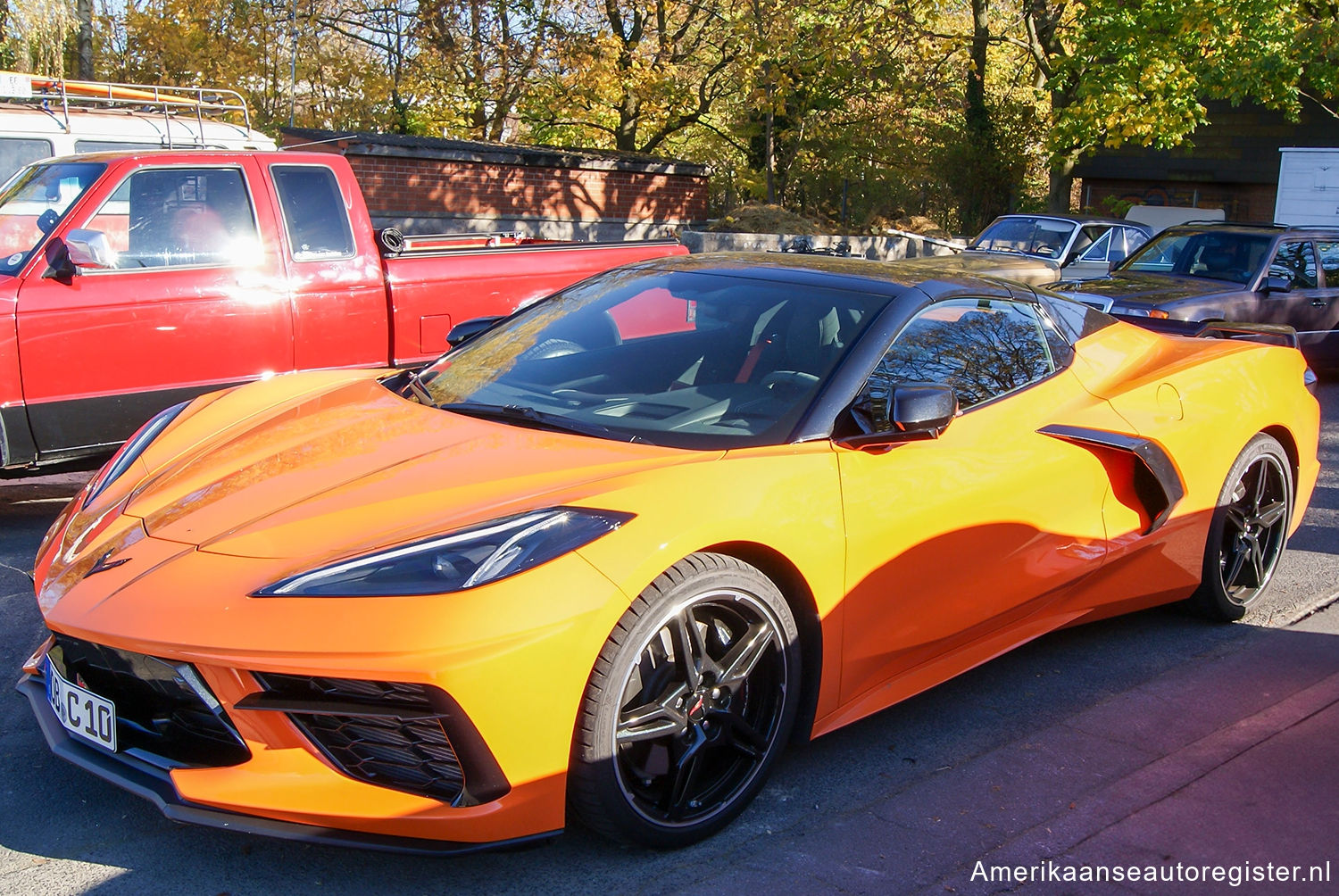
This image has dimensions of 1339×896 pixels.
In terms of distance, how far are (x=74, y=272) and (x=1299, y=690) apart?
5538 mm

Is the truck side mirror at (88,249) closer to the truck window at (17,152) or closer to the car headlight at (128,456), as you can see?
the car headlight at (128,456)

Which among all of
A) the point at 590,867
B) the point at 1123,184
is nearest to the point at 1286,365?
the point at 590,867

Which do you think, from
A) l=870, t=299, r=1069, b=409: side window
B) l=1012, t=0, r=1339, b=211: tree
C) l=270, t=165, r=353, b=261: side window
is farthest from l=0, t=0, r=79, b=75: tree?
l=870, t=299, r=1069, b=409: side window

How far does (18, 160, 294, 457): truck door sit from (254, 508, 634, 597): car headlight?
3625mm

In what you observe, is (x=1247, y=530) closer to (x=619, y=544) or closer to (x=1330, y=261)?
(x=619, y=544)

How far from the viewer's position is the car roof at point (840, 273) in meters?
3.96

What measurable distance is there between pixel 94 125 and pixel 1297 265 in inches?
424

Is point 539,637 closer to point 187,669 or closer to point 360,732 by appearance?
point 360,732

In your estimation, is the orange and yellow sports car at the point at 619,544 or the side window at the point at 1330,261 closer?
the orange and yellow sports car at the point at 619,544

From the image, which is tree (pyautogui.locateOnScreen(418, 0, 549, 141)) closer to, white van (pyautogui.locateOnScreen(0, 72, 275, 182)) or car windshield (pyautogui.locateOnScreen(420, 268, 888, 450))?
white van (pyautogui.locateOnScreen(0, 72, 275, 182))

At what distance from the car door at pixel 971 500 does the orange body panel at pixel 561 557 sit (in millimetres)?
11

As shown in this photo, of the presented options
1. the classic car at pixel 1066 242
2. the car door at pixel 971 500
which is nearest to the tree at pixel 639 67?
the classic car at pixel 1066 242

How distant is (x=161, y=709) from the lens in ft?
8.89

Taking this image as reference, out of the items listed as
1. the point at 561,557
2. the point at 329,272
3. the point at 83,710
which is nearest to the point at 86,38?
the point at 329,272
